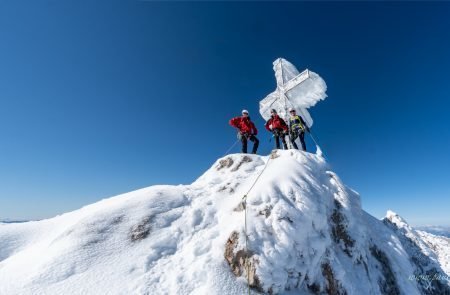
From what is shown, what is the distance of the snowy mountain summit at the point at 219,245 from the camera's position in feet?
20.4

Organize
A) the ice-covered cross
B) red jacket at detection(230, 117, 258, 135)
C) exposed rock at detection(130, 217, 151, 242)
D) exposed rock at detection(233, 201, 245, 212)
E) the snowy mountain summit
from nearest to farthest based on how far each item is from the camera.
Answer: the snowy mountain summit → exposed rock at detection(130, 217, 151, 242) → exposed rock at detection(233, 201, 245, 212) → red jacket at detection(230, 117, 258, 135) → the ice-covered cross

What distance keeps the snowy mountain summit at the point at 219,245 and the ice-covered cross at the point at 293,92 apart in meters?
8.49

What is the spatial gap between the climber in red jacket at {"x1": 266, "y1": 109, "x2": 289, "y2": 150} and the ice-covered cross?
356 cm

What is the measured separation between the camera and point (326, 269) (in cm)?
811

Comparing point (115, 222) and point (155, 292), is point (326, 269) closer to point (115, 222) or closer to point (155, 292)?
point (155, 292)

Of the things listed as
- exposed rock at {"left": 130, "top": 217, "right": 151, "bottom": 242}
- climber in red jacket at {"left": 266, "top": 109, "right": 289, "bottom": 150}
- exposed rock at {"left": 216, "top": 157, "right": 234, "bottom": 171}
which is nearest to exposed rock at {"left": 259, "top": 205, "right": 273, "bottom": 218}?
exposed rock at {"left": 130, "top": 217, "right": 151, "bottom": 242}

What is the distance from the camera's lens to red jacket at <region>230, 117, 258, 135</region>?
50.2 ft

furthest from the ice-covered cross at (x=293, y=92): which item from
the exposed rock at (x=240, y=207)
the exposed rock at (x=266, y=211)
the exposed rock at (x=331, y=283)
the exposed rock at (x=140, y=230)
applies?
the exposed rock at (x=140, y=230)

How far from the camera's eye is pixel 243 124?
15289 mm

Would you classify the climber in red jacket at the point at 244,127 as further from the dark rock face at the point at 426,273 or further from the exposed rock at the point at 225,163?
the dark rock face at the point at 426,273

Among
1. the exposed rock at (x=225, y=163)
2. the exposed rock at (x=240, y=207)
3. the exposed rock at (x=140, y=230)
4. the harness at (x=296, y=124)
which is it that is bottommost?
the exposed rock at (x=140, y=230)

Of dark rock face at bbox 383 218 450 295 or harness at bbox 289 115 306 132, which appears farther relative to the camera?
harness at bbox 289 115 306 132

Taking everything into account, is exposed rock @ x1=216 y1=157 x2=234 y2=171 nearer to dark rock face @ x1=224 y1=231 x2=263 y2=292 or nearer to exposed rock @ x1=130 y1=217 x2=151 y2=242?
exposed rock @ x1=130 y1=217 x2=151 y2=242

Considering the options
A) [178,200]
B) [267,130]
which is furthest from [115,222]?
[267,130]
